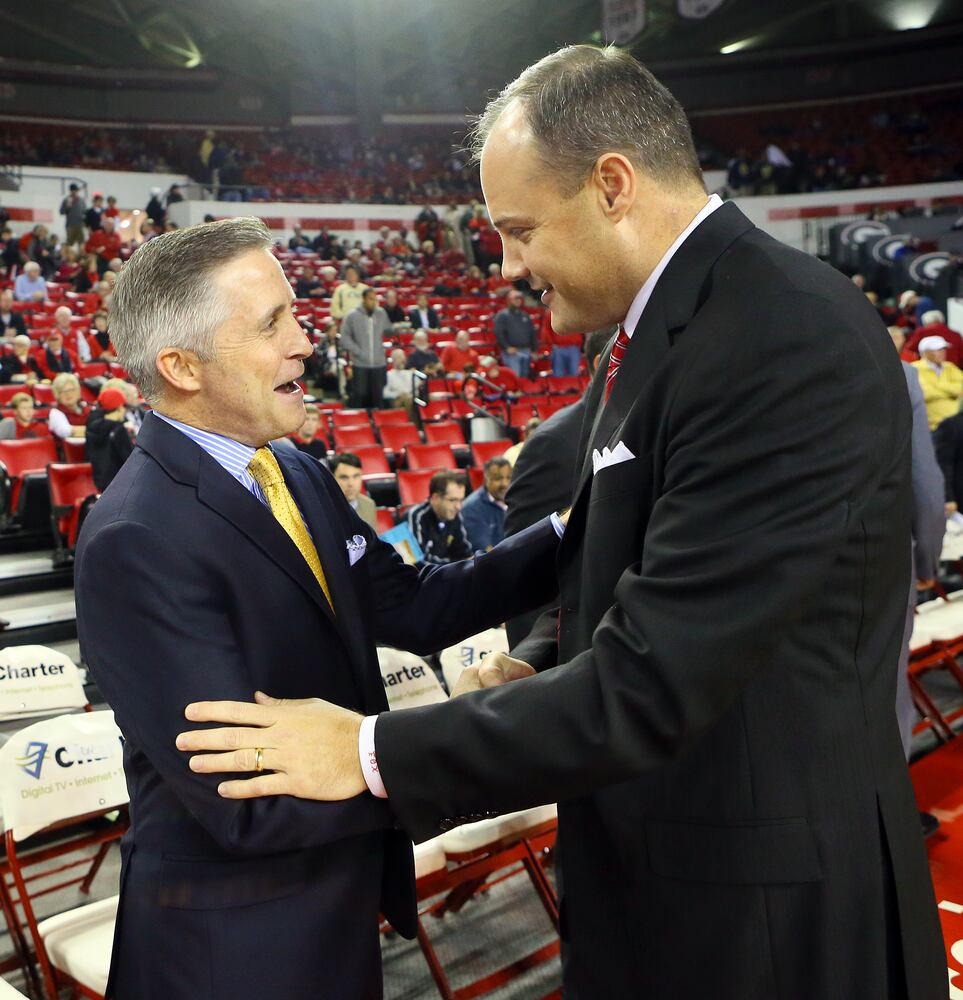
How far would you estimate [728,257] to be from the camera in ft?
4.04

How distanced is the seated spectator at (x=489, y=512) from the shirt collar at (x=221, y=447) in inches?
181

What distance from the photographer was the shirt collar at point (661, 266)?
51.1 inches

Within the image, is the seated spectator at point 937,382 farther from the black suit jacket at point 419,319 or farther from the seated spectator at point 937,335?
the black suit jacket at point 419,319

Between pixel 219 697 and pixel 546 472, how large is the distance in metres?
1.60

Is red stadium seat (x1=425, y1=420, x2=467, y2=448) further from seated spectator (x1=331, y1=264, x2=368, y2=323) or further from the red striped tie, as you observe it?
the red striped tie

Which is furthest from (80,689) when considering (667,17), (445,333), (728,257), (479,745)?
(667,17)

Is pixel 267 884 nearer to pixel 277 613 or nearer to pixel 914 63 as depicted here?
pixel 277 613

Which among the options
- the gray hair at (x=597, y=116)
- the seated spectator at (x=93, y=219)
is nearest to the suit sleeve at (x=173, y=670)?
A: the gray hair at (x=597, y=116)

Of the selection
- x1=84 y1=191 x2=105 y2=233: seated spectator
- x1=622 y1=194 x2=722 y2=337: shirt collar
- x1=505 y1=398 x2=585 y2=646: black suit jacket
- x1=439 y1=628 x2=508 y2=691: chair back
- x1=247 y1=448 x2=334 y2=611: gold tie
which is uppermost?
x1=84 y1=191 x2=105 y2=233: seated spectator

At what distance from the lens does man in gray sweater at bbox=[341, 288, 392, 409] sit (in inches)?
429

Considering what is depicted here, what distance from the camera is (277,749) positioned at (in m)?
1.27

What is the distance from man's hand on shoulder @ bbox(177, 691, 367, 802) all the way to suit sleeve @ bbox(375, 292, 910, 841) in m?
0.19

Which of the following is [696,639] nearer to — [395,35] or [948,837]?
[948,837]

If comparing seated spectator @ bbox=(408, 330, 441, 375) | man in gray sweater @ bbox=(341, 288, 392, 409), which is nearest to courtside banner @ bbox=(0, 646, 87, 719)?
man in gray sweater @ bbox=(341, 288, 392, 409)
